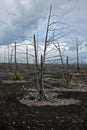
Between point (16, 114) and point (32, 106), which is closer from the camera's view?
point (16, 114)

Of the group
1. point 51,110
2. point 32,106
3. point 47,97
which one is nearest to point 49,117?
point 51,110

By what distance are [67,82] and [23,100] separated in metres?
5.81

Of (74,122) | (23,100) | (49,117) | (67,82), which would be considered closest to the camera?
(74,122)

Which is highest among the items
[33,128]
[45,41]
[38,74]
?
[45,41]

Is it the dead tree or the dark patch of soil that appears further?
the dead tree

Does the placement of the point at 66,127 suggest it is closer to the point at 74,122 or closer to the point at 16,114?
the point at 74,122

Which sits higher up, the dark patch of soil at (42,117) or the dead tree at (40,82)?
the dead tree at (40,82)

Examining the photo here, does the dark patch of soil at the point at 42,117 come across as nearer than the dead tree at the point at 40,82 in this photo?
Yes

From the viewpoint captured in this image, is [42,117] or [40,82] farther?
[40,82]

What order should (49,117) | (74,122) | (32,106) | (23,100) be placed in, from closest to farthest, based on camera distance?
(74,122)
(49,117)
(32,106)
(23,100)

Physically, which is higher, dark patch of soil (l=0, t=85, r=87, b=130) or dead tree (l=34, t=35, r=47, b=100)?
dead tree (l=34, t=35, r=47, b=100)

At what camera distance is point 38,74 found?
14125 mm

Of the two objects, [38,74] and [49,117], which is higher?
[38,74]

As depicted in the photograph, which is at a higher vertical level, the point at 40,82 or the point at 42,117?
the point at 40,82
